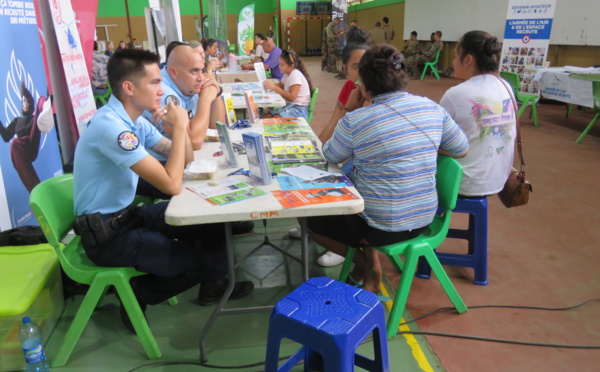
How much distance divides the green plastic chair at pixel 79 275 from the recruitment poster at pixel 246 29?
8.97 meters

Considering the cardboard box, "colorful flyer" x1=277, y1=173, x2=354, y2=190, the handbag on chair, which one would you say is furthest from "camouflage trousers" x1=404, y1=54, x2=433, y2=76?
the cardboard box

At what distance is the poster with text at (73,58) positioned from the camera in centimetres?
311

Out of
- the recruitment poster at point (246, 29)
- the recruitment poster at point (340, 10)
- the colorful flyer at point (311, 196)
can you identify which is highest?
the recruitment poster at point (340, 10)

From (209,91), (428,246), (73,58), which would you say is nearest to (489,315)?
(428,246)

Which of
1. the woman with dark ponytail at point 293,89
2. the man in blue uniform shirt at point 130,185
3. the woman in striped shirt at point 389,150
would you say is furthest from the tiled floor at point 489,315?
the woman with dark ponytail at point 293,89

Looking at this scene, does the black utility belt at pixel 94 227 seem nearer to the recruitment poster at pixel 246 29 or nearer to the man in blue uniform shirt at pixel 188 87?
the man in blue uniform shirt at pixel 188 87

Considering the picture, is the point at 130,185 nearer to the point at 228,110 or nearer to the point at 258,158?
the point at 258,158

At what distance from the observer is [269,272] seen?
2.64 meters

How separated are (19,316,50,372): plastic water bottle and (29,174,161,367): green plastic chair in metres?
0.08

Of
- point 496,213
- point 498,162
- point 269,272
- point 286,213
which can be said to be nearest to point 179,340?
point 269,272

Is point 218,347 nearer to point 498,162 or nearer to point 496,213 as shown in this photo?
point 498,162

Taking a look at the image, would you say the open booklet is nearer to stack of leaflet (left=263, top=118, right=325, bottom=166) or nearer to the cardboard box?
stack of leaflet (left=263, top=118, right=325, bottom=166)

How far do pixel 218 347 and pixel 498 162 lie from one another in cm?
170

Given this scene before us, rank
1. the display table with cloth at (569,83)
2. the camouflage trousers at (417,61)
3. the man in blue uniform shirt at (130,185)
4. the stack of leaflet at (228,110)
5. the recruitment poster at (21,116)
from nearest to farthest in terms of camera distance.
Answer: the man in blue uniform shirt at (130,185), the recruitment poster at (21,116), the stack of leaflet at (228,110), the display table with cloth at (569,83), the camouflage trousers at (417,61)
